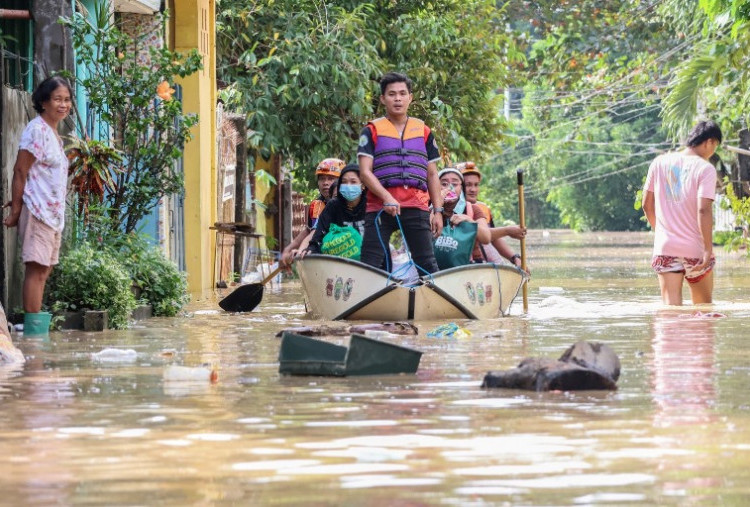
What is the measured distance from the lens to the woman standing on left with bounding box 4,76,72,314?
11547mm

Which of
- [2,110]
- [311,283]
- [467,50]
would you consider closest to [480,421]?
[2,110]

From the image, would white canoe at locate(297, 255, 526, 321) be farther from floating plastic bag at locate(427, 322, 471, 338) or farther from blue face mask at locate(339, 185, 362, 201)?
floating plastic bag at locate(427, 322, 471, 338)

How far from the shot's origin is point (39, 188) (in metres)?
11.6

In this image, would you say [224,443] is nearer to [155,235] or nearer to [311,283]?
[311,283]

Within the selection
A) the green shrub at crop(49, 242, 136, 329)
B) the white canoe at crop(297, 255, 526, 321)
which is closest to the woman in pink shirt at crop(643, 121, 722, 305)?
the white canoe at crop(297, 255, 526, 321)

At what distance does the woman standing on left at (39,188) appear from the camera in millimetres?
11547

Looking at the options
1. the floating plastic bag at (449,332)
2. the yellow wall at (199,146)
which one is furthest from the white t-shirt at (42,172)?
the yellow wall at (199,146)

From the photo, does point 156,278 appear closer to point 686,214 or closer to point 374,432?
point 686,214

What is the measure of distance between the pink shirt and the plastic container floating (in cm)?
559

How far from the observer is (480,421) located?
6645 millimetres

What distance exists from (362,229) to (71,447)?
8651 mm

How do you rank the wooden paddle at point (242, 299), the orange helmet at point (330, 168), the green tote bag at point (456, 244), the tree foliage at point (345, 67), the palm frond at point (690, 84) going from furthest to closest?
the tree foliage at point (345, 67) → the palm frond at point (690, 84) → the orange helmet at point (330, 168) → the wooden paddle at point (242, 299) → the green tote bag at point (456, 244)

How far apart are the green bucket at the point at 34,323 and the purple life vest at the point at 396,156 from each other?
3.26 meters

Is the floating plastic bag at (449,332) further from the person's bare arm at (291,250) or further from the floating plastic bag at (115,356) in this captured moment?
the person's bare arm at (291,250)
